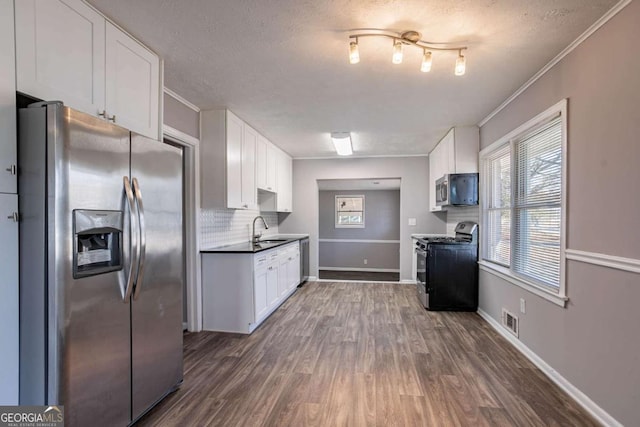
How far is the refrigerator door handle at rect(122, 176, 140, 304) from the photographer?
173 cm

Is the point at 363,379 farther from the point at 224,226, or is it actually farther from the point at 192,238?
the point at 224,226

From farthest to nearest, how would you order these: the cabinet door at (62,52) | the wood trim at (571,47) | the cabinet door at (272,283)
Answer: the cabinet door at (272,283) < the wood trim at (571,47) < the cabinet door at (62,52)

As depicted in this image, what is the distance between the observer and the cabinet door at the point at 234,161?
3580 mm

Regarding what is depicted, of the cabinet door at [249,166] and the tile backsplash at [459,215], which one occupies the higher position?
the cabinet door at [249,166]

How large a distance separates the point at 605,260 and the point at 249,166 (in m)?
3.60

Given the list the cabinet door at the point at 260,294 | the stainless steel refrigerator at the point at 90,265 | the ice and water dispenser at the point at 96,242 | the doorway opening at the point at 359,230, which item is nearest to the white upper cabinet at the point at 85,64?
the stainless steel refrigerator at the point at 90,265

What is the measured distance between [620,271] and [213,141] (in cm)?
359

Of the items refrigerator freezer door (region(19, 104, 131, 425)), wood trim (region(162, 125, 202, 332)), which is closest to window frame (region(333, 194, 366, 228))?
wood trim (region(162, 125, 202, 332))

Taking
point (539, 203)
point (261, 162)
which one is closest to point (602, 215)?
point (539, 203)

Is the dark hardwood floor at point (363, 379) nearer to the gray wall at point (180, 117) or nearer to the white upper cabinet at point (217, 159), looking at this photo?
the white upper cabinet at point (217, 159)

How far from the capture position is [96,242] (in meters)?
1.62

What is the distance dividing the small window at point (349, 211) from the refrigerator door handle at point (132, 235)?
254 inches

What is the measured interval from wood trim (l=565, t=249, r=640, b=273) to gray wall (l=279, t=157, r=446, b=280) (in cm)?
355

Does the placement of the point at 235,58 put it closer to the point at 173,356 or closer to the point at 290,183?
the point at 173,356
